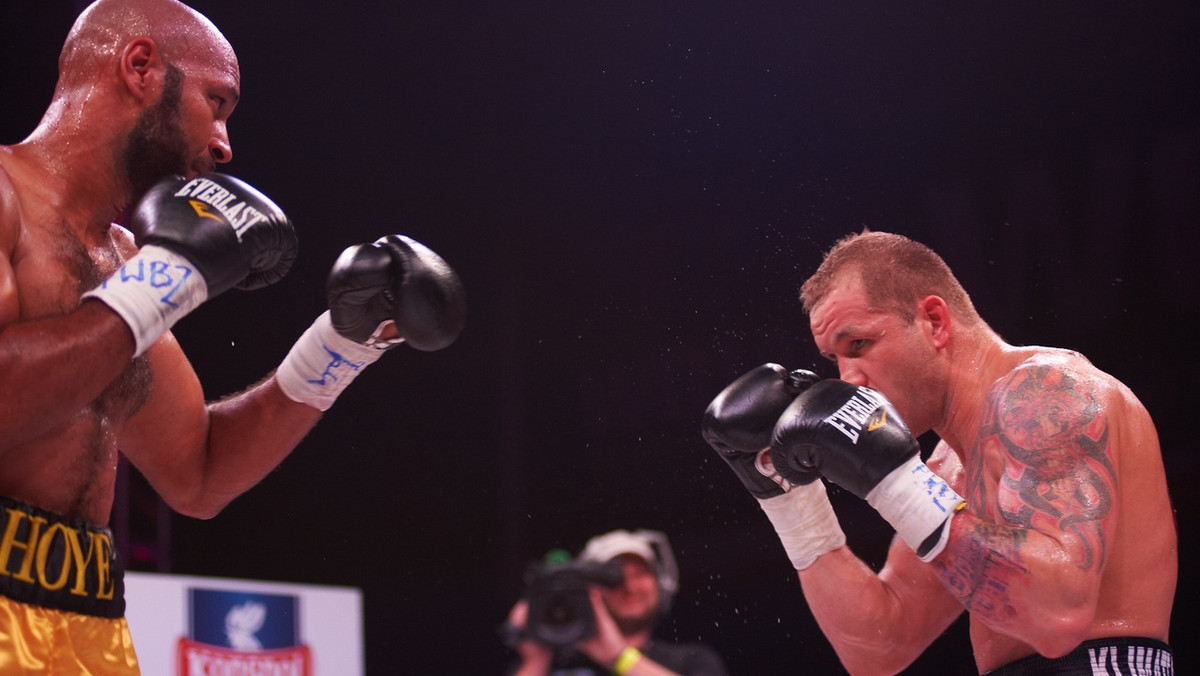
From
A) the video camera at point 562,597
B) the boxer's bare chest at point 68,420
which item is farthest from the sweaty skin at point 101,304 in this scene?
the video camera at point 562,597

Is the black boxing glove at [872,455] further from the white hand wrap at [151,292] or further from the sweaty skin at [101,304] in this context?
the white hand wrap at [151,292]

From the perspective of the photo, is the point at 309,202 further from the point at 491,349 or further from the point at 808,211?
the point at 808,211

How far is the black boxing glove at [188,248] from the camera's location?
1.50m

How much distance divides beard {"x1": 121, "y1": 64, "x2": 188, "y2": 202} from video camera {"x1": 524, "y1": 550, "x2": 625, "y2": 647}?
9.71 feet

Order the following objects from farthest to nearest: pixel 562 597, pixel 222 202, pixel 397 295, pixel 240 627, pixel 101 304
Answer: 1. pixel 562 597
2. pixel 240 627
3. pixel 397 295
4. pixel 222 202
5. pixel 101 304

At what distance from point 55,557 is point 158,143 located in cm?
68

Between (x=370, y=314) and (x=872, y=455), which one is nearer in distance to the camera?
(x=872, y=455)

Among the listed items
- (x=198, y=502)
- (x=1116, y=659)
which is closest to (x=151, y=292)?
(x=198, y=502)

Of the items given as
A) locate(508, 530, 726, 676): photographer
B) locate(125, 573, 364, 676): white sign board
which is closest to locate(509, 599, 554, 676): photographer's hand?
locate(508, 530, 726, 676): photographer

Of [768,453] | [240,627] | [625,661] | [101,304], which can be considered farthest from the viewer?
[625,661]

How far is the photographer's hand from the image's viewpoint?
4391mm

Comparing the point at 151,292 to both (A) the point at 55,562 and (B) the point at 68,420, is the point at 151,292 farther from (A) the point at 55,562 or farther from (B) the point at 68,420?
(A) the point at 55,562

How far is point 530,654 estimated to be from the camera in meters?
4.45

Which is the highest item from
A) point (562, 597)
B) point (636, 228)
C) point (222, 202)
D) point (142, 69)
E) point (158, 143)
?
point (636, 228)
